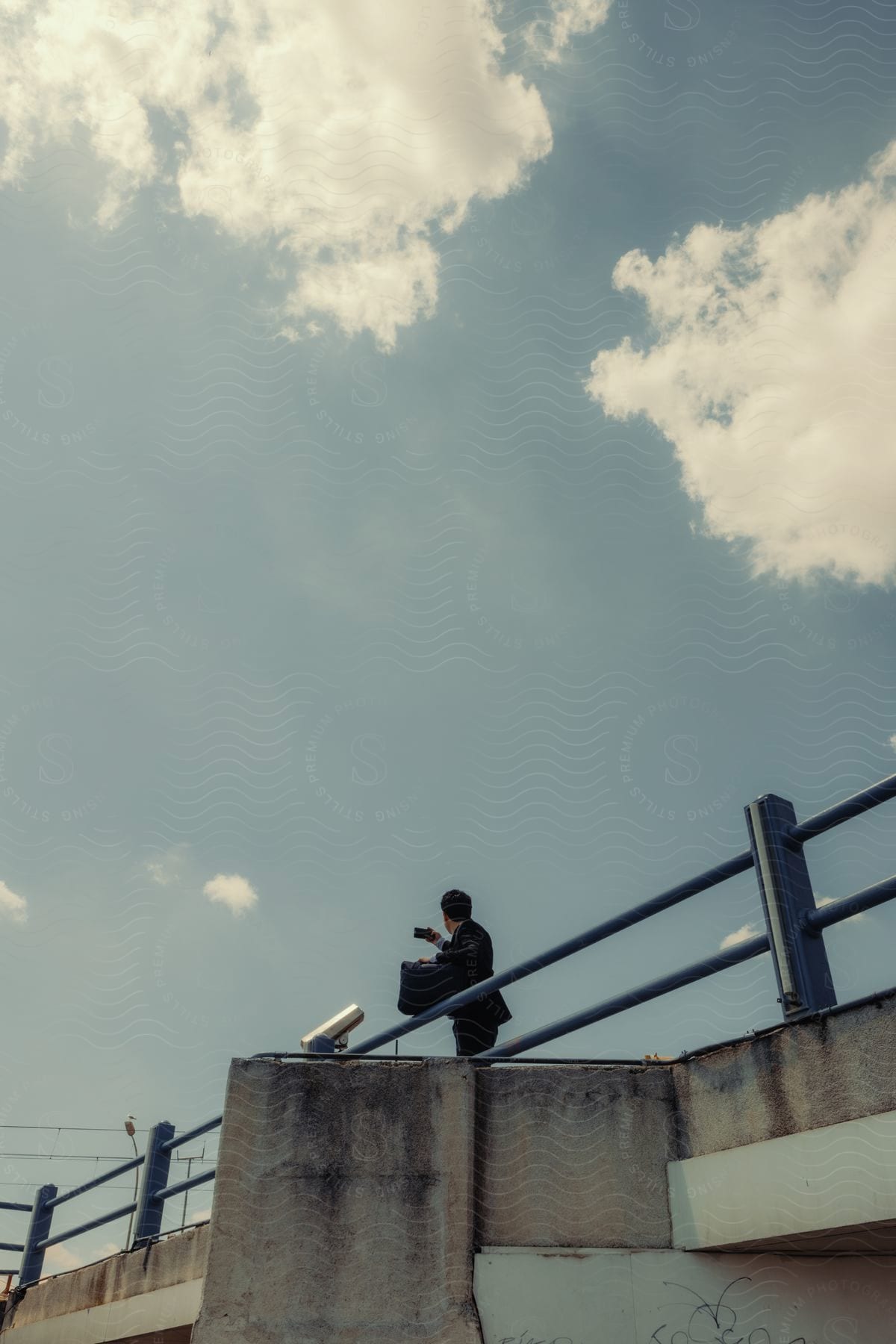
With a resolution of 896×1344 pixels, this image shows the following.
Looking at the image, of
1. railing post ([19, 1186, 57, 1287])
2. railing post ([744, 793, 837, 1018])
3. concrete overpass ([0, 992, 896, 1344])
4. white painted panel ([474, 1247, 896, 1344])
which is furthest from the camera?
railing post ([19, 1186, 57, 1287])

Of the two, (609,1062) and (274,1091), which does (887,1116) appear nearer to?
(609,1062)

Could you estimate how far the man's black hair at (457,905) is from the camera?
6582 mm

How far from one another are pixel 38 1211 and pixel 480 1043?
6.67m

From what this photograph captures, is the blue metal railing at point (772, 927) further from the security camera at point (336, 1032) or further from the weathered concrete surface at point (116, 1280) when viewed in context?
the weathered concrete surface at point (116, 1280)

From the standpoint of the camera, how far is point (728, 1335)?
4.03 meters

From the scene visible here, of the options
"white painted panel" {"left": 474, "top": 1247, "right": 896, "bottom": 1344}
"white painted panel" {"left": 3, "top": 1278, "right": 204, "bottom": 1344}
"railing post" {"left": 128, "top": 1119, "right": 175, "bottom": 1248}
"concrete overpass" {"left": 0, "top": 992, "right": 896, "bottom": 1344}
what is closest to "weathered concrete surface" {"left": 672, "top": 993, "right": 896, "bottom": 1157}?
"concrete overpass" {"left": 0, "top": 992, "right": 896, "bottom": 1344}

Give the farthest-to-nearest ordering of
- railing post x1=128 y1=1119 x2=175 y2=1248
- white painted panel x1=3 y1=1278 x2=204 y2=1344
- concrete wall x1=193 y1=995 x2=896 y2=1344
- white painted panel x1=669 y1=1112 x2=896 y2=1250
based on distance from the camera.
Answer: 1. railing post x1=128 y1=1119 x2=175 y2=1248
2. white painted panel x1=3 y1=1278 x2=204 y2=1344
3. concrete wall x1=193 y1=995 x2=896 y2=1344
4. white painted panel x1=669 y1=1112 x2=896 y2=1250

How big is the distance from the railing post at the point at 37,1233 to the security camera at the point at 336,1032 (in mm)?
5882

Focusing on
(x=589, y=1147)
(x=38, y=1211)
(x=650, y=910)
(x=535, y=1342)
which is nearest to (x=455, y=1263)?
(x=535, y=1342)

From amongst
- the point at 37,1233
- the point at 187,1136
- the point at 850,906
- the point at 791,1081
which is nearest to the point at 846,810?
the point at 850,906

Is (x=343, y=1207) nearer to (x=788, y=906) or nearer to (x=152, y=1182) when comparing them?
(x=788, y=906)

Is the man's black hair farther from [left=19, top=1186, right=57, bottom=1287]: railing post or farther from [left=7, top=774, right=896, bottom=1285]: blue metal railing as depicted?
[left=19, top=1186, right=57, bottom=1287]: railing post

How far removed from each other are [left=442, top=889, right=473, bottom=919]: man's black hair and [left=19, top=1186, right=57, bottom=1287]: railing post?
5.91m

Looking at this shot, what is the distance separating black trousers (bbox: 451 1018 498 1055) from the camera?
5500mm
